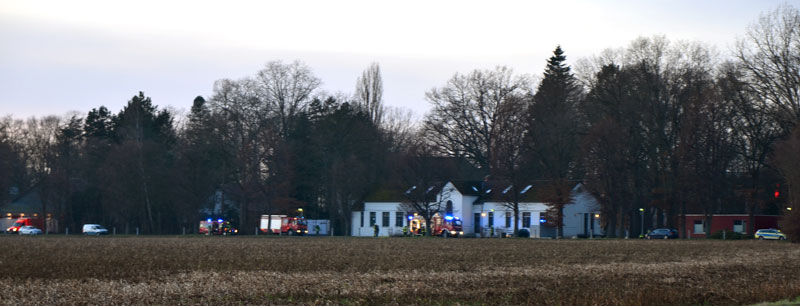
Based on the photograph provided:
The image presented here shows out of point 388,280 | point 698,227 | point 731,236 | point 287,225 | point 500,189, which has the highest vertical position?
point 500,189

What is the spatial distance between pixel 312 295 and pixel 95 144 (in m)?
98.9

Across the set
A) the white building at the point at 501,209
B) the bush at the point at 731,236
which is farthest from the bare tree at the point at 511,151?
the bush at the point at 731,236

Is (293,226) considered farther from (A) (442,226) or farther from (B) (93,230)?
(B) (93,230)

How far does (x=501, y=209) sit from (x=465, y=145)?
25.9 ft

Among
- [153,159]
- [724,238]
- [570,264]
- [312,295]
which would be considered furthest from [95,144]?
[312,295]

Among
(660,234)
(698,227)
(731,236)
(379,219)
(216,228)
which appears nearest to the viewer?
(731,236)

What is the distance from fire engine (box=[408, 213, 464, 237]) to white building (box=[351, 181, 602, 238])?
48.3 inches

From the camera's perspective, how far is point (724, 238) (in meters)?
78.6

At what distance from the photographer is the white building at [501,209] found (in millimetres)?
94312

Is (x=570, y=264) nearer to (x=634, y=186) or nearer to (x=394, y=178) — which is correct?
(x=634, y=186)

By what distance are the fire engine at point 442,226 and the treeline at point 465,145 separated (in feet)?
14.4

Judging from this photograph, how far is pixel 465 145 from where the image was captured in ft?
330

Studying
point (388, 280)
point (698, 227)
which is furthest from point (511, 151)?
point (388, 280)

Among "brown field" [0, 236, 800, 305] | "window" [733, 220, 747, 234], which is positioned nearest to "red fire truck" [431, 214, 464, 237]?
"window" [733, 220, 747, 234]
